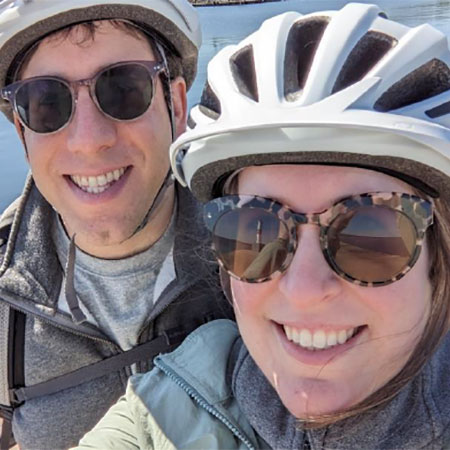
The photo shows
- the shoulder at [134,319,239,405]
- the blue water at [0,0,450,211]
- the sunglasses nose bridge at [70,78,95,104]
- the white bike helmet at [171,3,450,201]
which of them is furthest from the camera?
the blue water at [0,0,450,211]

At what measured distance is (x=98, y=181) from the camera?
2.50 m

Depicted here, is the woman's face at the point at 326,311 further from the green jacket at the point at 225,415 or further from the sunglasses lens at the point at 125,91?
the sunglasses lens at the point at 125,91

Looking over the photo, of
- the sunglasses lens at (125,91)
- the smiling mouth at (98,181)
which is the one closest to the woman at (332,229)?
the sunglasses lens at (125,91)

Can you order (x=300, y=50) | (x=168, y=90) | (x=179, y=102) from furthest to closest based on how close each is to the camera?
(x=179, y=102)
(x=168, y=90)
(x=300, y=50)

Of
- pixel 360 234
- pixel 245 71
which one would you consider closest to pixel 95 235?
pixel 245 71

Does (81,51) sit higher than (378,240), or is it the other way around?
(81,51)

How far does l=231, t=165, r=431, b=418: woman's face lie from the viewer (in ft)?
4.60

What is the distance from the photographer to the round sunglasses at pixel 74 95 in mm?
2348

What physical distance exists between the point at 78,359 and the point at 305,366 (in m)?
1.32

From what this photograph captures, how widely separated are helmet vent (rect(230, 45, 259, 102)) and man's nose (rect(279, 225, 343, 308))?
0.41 meters

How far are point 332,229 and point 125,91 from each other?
1.28 metres

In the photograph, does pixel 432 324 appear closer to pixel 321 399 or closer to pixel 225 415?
pixel 321 399

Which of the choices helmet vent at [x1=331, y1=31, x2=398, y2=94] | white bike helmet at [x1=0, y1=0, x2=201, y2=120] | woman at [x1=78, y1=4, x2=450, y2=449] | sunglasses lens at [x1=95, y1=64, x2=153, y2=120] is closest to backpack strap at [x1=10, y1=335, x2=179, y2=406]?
woman at [x1=78, y1=4, x2=450, y2=449]

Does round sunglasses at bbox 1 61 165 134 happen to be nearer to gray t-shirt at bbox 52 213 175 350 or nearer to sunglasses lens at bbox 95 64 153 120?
sunglasses lens at bbox 95 64 153 120
